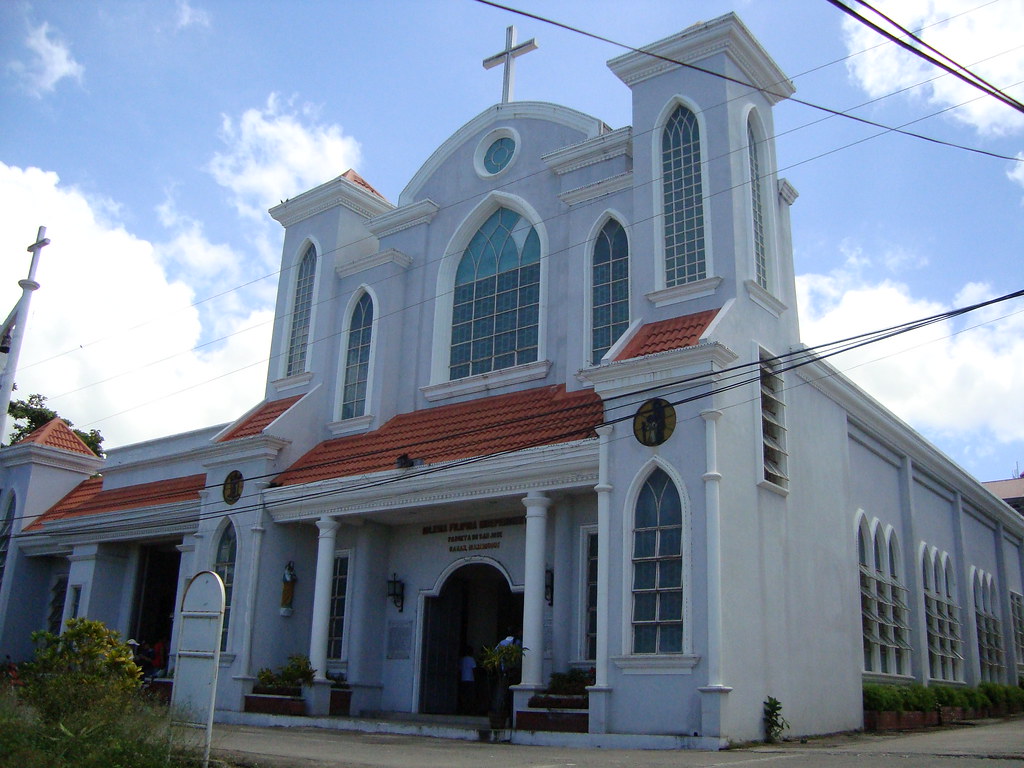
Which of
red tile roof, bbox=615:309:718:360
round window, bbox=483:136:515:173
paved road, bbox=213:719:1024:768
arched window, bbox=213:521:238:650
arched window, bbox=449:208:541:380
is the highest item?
round window, bbox=483:136:515:173

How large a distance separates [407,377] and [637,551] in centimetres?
799

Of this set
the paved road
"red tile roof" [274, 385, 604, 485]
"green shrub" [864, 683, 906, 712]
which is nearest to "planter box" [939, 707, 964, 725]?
"green shrub" [864, 683, 906, 712]

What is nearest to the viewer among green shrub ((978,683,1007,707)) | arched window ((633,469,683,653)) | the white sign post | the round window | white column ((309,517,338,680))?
the white sign post

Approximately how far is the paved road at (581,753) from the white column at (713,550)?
41.3 inches

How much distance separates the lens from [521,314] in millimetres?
18453

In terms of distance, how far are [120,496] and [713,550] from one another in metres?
16.4

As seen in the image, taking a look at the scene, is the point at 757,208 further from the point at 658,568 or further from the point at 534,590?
the point at 534,590

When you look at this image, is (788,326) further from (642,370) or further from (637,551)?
(637,551)

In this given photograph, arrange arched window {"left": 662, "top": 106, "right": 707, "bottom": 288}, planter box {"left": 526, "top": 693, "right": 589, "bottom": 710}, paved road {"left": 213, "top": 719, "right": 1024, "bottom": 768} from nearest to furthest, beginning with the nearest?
paved road {"left": 213, "top": 719, "right": 1024, "bottom": 768}, planter box {"left": 526, "top": 693, "right": 589, "bottom": 710}, arched window {"left": 662, "top": 106, "right": 707, "bottom": 288}

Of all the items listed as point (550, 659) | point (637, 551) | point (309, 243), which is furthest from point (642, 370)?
point (309, 243)

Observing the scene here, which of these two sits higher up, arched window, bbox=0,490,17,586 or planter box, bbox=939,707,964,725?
arched window, bbox=0,490,17,586

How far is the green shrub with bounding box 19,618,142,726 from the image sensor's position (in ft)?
33.4

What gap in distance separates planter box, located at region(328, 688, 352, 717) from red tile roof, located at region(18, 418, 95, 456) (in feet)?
43.3

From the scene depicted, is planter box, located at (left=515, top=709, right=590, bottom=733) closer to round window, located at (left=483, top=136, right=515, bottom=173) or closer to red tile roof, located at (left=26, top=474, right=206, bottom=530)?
red tile roof, located at (left=26, top=474, right=206, bottom=530)
